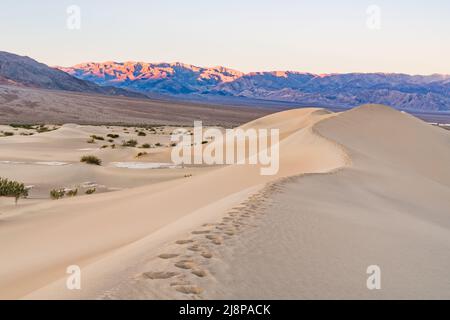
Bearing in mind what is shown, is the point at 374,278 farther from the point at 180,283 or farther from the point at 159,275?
the point at 159,275

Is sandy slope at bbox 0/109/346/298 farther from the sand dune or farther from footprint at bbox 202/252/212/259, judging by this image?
footprint at bbox 202/252/212/259

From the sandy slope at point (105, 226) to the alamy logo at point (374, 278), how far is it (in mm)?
2198

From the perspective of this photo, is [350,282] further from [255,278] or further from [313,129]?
[313,129]

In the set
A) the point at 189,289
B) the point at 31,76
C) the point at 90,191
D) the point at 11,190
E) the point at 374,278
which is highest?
the point at 31,76

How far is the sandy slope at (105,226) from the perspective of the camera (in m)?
5.61

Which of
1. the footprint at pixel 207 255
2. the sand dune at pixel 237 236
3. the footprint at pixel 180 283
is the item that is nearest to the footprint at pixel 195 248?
the sand dune at pixel 237 236

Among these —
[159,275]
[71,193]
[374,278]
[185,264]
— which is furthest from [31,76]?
[374,278]

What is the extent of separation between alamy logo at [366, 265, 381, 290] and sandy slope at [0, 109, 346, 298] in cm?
220

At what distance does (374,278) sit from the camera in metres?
4.83

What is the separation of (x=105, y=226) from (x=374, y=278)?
6.04 m

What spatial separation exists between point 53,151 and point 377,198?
2345cm

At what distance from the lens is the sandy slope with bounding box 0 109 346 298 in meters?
5.61

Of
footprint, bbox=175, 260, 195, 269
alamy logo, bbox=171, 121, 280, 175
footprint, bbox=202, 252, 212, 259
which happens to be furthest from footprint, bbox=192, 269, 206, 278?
alamy logo, bbox=171, 121, 280, 175

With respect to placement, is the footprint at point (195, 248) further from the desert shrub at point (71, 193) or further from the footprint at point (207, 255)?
the desert shrub at point (71, 193)
